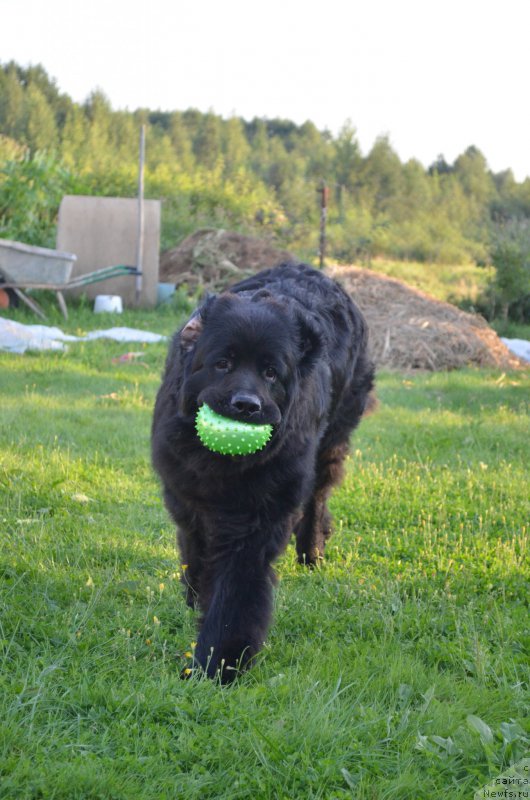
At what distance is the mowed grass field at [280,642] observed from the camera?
2.49 meters

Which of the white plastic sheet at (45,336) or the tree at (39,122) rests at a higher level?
the tree at (39,122)

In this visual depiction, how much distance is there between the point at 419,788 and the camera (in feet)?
8.14

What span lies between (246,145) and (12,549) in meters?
52.0

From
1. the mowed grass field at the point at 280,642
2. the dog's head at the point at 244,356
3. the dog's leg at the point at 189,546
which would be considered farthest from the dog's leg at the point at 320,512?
the dog's head at the point at 244,356

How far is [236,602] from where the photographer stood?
11.1ft

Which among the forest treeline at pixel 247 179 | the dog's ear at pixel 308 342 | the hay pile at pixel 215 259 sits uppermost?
the forest treeline at pixel 247 179

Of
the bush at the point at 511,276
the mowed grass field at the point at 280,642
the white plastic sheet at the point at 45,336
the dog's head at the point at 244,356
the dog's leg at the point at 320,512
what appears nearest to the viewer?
the mowed grass field at the point at 280,642

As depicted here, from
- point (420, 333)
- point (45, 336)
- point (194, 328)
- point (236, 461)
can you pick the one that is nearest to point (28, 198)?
point (45, 336)

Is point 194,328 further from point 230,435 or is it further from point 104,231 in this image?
point 104,231

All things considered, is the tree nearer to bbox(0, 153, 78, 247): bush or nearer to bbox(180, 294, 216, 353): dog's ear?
bbox(0, 153, 78, 247): bush

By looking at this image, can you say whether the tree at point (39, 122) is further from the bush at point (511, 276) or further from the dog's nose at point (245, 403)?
the dog's nose at point (245, 403)

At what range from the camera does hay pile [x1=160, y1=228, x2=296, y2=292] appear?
16781 mm

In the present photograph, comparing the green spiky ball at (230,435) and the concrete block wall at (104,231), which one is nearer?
the green spiky ball at (230,435)

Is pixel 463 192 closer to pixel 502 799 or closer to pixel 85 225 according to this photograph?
pixel 85 225
